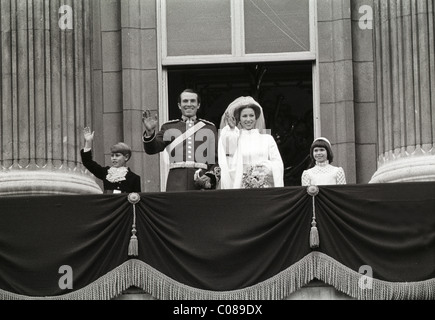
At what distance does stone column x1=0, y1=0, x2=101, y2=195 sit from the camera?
72.5 ft

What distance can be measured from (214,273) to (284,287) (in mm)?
907

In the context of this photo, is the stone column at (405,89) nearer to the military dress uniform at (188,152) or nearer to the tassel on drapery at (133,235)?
the military dress uniform at (188,152)

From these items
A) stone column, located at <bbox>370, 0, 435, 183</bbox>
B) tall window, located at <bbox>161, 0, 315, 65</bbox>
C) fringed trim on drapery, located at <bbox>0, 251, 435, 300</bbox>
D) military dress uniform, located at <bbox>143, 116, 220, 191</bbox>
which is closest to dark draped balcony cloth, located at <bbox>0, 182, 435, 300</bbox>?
fringed trim on drapery, located at <bbox>0, 251, 435, 300</bbox>

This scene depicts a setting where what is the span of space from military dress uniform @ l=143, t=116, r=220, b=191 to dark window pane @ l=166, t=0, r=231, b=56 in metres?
3.73

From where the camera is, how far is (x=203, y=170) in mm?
21984

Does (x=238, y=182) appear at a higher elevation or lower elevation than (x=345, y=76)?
lower

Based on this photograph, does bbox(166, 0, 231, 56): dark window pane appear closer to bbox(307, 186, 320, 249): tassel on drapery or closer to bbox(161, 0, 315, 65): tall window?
bbox(161, 0, 315, 65): tall window

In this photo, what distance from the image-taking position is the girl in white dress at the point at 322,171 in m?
21.3

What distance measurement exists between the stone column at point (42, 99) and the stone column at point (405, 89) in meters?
4.09

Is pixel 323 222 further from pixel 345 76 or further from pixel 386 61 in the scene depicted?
pixel 345 76

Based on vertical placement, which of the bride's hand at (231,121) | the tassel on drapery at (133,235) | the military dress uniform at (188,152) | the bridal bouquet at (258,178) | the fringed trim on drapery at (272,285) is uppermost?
the bride's hand at (231,121)

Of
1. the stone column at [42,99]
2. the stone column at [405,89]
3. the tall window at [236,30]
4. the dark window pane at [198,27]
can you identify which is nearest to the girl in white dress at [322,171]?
the stone column at [405,89]

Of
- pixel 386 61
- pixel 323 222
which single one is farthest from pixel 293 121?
pixel 323 222
